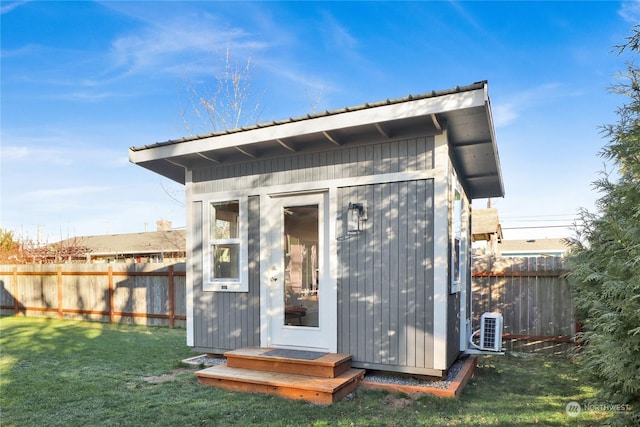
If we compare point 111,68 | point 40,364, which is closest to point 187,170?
point 40,364

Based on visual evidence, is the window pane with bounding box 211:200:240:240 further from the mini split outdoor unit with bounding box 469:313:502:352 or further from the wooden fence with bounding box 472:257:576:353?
the wooden fence with bounding box 472:257:576:353

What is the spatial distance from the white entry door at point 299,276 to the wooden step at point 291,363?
322 millimetres

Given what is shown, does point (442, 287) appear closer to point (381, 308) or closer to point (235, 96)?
point (381, 308)

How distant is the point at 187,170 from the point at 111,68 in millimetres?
6234

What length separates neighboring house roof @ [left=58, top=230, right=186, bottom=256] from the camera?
2092 cm

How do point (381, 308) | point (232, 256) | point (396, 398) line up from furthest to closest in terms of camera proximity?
point (232, 256) < point (381, 308) < point (396, 398)

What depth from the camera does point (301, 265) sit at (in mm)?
4848

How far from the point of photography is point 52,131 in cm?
Result: 1160

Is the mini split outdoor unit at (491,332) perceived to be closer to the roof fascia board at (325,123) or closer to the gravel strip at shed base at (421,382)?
the gravel strip at shed base at (421,382)

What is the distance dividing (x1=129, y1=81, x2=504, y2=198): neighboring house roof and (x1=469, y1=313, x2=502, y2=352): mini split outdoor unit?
6.55 ft

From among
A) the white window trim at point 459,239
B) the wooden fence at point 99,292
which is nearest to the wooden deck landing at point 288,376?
the white window trim at point 459,239

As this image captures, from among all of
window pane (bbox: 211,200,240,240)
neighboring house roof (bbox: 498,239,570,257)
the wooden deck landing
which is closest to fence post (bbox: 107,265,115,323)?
window pane (bbox: 211,200,240,240)

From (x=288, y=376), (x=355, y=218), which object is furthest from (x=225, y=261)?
(x=355, y=218)

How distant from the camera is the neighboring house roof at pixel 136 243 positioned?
20.9 meters
